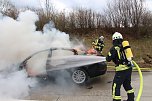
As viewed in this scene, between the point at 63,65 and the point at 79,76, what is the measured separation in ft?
2.23

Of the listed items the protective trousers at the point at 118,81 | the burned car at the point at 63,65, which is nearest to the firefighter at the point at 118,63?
the protective trousers at the point at 118,81

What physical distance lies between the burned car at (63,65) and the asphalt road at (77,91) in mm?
388

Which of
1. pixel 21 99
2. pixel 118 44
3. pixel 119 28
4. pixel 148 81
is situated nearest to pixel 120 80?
pixel 118 44

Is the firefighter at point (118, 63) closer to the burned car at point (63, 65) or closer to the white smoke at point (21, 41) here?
the burned car at point (63, 65)

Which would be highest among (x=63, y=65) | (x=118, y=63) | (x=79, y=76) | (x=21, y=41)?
(x=21, y=41)

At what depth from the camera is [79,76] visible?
11.0m

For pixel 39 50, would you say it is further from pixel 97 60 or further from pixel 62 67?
pixel 97 60

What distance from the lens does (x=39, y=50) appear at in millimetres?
11430

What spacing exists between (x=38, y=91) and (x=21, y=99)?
4.03 ft

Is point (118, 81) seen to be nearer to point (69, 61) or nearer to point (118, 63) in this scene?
point (118, 63)

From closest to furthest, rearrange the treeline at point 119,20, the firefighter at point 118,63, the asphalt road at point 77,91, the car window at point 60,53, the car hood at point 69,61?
the firefighter at point 118,63 → the asphalt road at point 77,91 → the car hood at point 69,61 → the car window at point 60,53 → the treeline at point 119,20

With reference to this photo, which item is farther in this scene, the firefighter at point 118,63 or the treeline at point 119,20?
the treeline at point 119,20

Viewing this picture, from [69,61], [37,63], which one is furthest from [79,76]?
[37,63]

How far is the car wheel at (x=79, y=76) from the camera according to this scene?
432 inches
